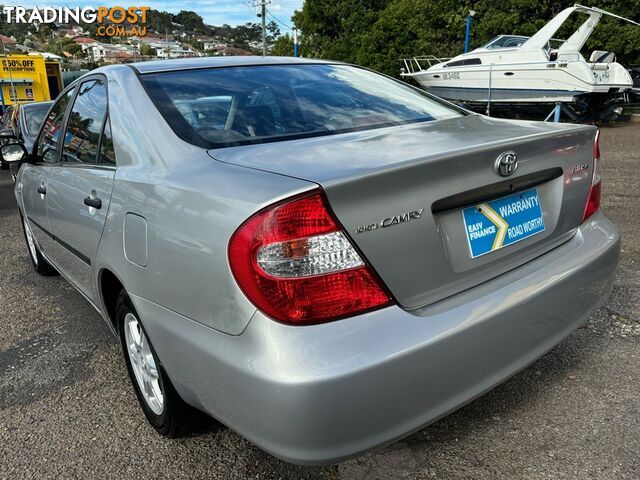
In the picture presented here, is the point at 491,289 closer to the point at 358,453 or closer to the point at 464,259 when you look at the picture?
the point at 464,259

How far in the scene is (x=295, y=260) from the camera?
148 cm

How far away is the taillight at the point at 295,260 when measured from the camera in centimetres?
146

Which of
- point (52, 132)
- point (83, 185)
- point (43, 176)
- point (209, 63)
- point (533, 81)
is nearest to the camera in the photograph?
point (83, 185)

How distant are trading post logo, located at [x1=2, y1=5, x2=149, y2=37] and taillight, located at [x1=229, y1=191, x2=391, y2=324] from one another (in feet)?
202

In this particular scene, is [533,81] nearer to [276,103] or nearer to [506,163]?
[276,103]

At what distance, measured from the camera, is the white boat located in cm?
1155

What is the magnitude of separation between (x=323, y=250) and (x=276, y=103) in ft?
3.51

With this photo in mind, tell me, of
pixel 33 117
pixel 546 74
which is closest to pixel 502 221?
pixel 33 117

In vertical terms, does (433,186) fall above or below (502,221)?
above

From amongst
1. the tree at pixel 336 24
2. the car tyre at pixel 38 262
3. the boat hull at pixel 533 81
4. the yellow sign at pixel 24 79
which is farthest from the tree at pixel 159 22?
the car tyre at pixel 38 262

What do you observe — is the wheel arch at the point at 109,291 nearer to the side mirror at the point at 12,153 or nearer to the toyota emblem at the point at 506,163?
the toyota emblem at the point at 506,163

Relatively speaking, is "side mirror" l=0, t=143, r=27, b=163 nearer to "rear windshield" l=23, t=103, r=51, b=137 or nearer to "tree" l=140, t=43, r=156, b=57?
"rear windshield" l=23, t=103, r=51, b=137

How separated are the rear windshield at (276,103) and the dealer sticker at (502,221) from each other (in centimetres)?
62

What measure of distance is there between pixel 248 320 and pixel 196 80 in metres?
1.33
